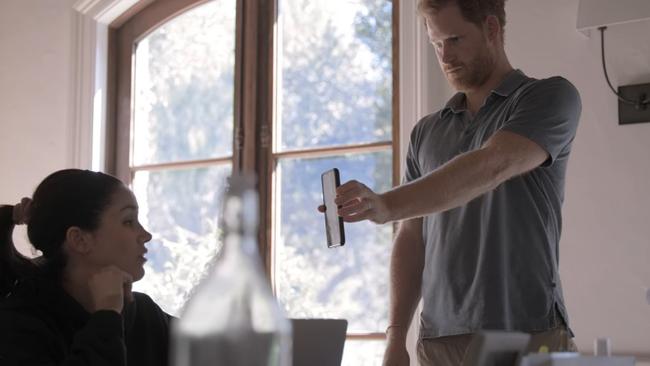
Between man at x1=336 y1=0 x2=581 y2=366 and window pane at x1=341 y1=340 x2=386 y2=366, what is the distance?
138 centimetres

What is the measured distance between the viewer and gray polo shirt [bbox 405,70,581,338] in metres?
1.73

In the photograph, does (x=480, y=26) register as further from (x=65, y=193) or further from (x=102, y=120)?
(x=102, y=120)

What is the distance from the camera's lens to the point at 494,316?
5.70 feet

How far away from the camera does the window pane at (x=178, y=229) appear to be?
3867mm

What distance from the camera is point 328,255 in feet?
11.6

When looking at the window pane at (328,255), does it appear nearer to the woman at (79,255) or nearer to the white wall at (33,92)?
the white wall at (33,92)

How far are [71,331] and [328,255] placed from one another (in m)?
1.96

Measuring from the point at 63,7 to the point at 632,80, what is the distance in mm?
2729

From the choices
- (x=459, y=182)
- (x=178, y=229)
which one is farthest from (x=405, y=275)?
(x=178, y=229)

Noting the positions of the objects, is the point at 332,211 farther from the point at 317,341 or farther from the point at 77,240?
the point at 77,240

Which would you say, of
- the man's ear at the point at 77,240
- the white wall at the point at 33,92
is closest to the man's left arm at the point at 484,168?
the man's ear at the point at 77,240

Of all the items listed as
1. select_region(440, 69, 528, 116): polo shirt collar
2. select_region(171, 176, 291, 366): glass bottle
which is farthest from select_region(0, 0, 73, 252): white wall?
select_region(171, 176, 291, 366): glass bottle

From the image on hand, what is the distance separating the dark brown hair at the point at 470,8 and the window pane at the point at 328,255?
4.71ft

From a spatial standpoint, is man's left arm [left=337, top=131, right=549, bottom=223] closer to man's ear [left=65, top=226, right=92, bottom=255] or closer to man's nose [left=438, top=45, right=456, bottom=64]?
man's nose [left=438, top=45, right=456, bottom=64]
